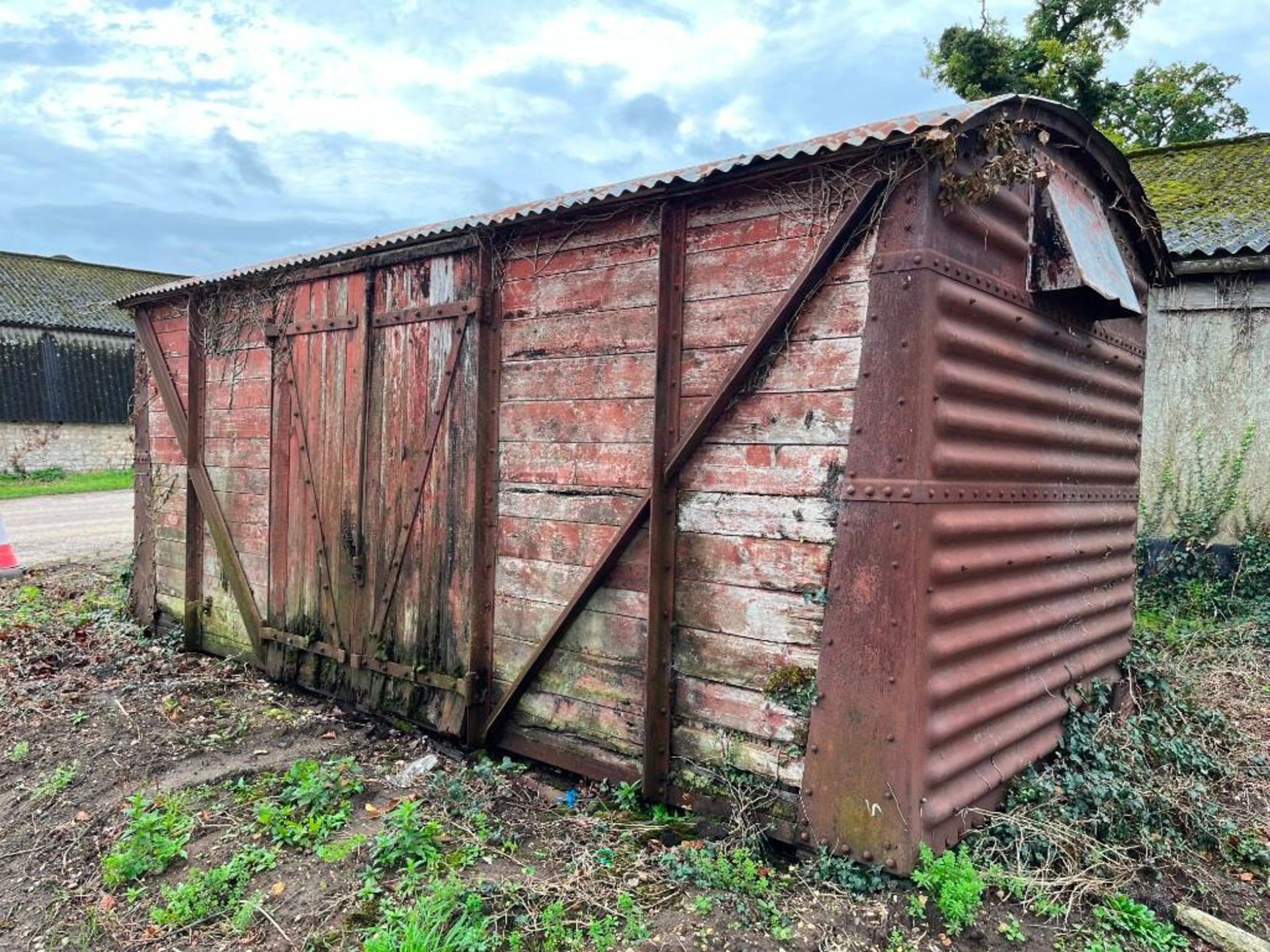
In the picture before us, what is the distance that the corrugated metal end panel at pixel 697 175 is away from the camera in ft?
10.6

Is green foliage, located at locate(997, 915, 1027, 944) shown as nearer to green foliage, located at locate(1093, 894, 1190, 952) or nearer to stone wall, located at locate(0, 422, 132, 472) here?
green foliage, located at locate(1093, 894, 1190, 952)

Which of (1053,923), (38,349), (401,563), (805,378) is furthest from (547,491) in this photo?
(38,349)

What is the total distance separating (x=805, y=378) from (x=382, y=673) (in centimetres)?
349

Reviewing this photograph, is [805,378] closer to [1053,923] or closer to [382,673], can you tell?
[1053,923]

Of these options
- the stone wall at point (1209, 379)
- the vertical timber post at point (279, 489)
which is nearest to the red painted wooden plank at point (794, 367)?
the vertical timber post at point (279, 489)

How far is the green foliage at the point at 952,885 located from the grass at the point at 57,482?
809 inches

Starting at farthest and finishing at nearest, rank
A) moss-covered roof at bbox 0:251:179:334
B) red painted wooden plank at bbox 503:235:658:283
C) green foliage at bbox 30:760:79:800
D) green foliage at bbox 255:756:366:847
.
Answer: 1. moss-covered roof at bbox 0:251:179:334
2. green foliage at bbox 30:760:79:800
3. red painted wooden plank at bbox 503:235:658:283
4. green foliage at bbox 255:756:366:847

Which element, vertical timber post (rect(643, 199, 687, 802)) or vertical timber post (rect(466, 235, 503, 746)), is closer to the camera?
vertical timber post (rect(643, 199, 687, 802))

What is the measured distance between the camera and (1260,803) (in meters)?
4.41

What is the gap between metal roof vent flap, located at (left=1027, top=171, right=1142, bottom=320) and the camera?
3775 mm

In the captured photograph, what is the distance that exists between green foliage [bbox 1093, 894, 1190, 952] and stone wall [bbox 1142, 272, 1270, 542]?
244 inches

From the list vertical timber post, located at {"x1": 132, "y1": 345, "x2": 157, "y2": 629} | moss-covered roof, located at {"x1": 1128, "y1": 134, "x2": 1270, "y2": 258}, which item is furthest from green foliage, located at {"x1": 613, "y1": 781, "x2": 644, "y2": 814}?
moss-covered roof, located at {"x1": 1128, "y1": 134, "x2": 1270, "y2": 258}

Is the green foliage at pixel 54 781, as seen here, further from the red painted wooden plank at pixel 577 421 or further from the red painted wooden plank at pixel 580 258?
the red painted wooden plank at pixel 580 258

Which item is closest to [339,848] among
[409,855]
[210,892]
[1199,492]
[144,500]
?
[409,855]
